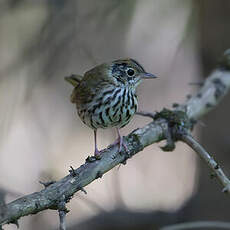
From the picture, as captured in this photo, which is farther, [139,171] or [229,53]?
[139,171]

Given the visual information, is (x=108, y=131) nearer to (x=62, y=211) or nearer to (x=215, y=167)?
(x=215, y=167)

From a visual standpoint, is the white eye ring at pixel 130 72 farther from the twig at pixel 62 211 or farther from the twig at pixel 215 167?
the twig at pixel 62 211

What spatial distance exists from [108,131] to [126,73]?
10.6 ft

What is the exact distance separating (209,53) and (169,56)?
3.72 metres

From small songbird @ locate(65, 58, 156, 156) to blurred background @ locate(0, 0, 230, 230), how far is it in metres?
0.35

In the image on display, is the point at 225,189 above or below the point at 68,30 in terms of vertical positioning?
below

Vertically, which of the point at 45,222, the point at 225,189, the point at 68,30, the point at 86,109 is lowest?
the point at 225,189

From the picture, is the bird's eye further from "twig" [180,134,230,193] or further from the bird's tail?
"twig" [180,134,230,193]

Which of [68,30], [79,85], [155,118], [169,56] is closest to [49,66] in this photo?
[68,30]

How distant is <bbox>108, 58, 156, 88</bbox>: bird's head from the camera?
466cm

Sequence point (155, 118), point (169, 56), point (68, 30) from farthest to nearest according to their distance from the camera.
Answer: point (169, 56) < point (68, 30) < point (155, 118)

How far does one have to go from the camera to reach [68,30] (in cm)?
641

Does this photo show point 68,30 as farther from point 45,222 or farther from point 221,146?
point 45,222

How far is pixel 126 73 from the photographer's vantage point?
15.3 ft
